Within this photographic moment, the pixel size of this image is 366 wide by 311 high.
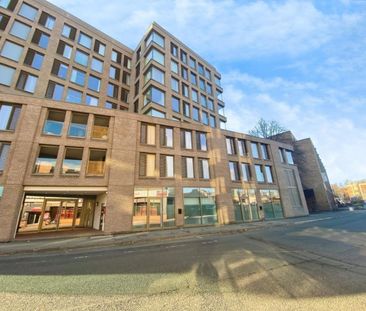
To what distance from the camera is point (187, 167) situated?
21281mm

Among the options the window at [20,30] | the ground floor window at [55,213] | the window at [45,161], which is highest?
the window at [20,30]

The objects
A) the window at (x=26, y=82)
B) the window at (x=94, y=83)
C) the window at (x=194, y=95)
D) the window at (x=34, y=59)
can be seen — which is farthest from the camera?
the window at (x=194, y=95)

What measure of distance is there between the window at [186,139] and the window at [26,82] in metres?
18.2

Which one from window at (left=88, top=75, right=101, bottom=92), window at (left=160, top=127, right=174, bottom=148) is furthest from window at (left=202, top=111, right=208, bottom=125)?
window at (left=88, top=75, right=101, bottom=92)

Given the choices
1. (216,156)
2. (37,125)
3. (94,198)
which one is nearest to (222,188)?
(216,156)

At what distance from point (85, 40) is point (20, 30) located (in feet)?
25.5

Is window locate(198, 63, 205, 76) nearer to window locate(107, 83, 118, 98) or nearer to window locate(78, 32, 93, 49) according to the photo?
window locate(107, 83, 118, 98)

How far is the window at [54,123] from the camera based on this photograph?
54.7 ft

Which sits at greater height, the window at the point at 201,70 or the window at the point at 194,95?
the window at the point at 201,70

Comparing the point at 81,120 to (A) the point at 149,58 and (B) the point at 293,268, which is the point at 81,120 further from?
(B) the point at 293,268

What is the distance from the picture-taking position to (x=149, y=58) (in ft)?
95.1

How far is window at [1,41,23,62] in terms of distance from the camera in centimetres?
2189

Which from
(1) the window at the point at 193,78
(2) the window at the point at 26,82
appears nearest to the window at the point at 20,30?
(2) the window at the point at 26,82

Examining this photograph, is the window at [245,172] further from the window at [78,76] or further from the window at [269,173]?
the window at [78,76]
